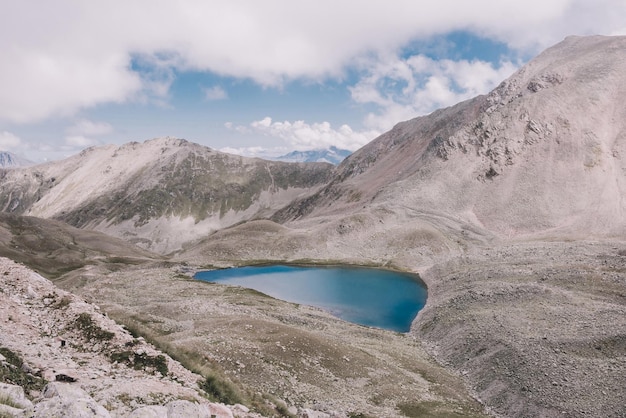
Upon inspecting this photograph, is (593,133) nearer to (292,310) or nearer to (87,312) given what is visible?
(292,310)

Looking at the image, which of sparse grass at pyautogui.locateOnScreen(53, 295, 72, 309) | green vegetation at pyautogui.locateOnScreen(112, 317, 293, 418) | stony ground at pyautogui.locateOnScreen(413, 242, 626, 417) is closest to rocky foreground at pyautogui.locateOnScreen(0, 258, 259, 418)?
sparse grass at pyautogui.locateOnScreen(53, 295, 72, 309)

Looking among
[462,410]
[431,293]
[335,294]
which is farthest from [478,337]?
[335,294]

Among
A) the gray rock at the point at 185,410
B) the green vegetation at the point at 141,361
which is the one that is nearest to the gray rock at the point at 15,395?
the gray rock at the point at 185,410

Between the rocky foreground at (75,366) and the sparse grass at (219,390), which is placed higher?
the rocky foreground at (75,366)

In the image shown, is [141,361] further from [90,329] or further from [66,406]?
[66,406]

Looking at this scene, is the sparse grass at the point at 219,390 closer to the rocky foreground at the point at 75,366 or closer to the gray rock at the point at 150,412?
the rocky foreground at the point at 75,366

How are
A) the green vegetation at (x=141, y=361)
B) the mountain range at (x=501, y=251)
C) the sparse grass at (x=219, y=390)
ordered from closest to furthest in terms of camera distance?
the green vegetation at (x=141, y=361) → the sparse grass at (x=219, y=390) → the mountain range at (x=501, y=251)

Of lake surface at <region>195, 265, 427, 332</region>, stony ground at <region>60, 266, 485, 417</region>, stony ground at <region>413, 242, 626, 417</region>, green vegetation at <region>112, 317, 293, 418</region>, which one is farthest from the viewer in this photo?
lake surface at <region>195, 265, 427, 332</region>

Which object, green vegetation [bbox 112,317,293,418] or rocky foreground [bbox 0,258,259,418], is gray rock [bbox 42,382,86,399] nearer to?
rocky foreground [bbox 0,258,259,418]

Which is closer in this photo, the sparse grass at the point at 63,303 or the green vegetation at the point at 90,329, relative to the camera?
the green vegetation at the point at 90,329

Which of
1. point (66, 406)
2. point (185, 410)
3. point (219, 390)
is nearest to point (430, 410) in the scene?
point (219, 390)
